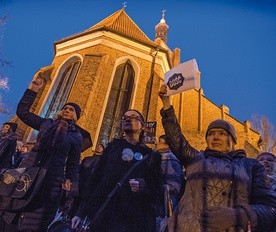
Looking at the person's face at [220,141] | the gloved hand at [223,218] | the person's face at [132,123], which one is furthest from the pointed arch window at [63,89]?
the gloved hand at [223,218]

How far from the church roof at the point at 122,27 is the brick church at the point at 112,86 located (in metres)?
0.08

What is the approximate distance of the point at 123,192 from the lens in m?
2.71

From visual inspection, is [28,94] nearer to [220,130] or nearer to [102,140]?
[220,130]

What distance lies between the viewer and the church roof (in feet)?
50.1

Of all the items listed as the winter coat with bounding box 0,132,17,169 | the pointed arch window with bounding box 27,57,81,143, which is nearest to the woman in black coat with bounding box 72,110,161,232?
the winter coat with bounding box 0,132,17,169

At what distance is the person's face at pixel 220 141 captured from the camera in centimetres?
257

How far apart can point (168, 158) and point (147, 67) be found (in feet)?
36.8

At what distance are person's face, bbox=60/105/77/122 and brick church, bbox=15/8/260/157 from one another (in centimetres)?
792

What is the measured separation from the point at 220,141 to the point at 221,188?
0.48m

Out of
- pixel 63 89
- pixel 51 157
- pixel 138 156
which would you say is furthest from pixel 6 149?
pixel 63 89

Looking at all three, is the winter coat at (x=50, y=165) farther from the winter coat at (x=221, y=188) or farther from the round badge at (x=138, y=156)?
the winter coat at (x=221, y=188)

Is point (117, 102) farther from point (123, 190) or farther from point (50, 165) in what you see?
point (123, 190)

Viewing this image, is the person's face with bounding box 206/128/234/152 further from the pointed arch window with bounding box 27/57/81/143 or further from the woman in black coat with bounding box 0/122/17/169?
the pointed arch window with bounding box 27/57/81/143

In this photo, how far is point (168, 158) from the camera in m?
4.38
